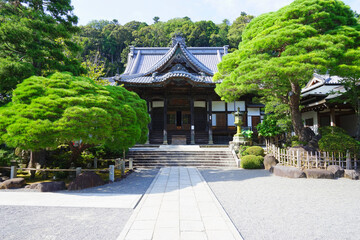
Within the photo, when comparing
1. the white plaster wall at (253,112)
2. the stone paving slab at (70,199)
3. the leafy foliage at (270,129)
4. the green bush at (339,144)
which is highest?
the white plaster wall at (253,112)

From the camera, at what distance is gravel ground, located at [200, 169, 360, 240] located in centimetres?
362

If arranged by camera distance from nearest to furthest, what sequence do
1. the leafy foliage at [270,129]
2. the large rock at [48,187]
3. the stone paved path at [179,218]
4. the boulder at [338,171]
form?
the stone paved path at [179,218] → the large rock at [48,187] → the boulder at [338,171] → the leafy foliage at [270,129]

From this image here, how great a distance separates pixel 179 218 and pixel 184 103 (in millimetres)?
14988

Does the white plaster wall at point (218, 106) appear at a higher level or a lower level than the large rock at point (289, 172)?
higher

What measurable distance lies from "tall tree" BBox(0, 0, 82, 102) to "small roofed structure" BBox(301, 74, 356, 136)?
1444 centimetres

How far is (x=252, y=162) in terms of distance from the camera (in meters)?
10.4

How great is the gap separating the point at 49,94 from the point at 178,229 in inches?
235

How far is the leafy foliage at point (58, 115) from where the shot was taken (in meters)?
6.06

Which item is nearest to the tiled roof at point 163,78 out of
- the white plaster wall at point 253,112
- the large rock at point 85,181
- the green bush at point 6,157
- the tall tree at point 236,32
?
the white plaster wall at point 253,112

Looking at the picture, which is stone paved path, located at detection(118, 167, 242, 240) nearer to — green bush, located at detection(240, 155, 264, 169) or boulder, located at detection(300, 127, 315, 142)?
green bush, located at detection(240, 155, 264, 169)

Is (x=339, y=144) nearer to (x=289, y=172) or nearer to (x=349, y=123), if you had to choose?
(x=289, y=172)

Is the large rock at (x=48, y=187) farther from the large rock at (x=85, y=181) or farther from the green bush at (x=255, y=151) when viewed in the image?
the green bush at (x=255, y=151)

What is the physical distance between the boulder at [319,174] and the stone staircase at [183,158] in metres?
4.02

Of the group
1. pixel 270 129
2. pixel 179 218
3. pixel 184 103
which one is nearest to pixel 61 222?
pixel 179 218
